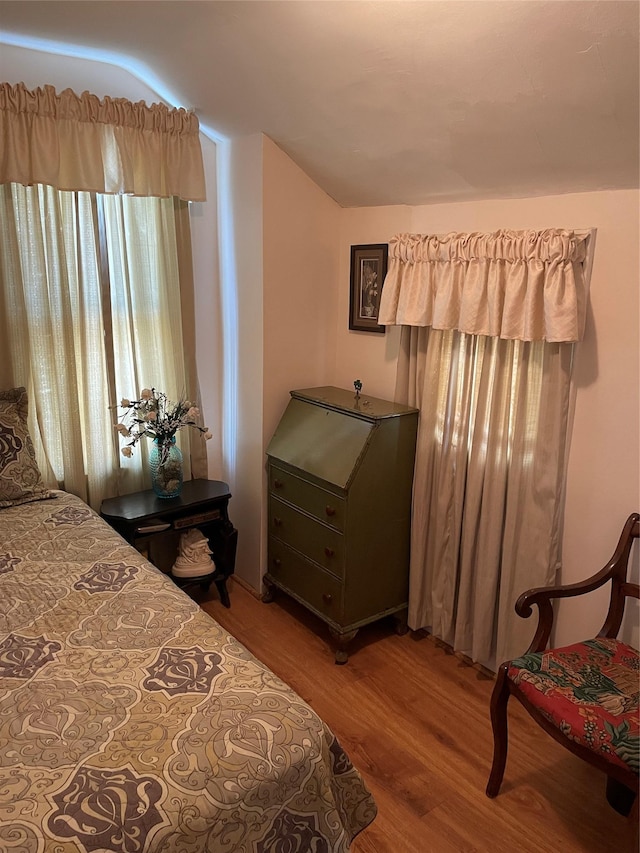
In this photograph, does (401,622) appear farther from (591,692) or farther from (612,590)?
(591,692)

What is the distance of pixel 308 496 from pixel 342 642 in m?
0.65

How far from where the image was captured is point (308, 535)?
2814 millimetres

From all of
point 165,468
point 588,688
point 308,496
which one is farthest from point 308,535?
point 588,688

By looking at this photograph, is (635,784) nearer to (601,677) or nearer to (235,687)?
(601,677)

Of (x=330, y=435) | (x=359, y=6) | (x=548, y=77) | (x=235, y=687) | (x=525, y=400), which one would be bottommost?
(x=235, y=687)

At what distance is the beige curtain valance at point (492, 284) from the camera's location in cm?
209

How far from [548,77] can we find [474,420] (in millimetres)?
1232

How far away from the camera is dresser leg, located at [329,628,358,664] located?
2688mm

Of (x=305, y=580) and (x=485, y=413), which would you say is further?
(x=305, y=580)

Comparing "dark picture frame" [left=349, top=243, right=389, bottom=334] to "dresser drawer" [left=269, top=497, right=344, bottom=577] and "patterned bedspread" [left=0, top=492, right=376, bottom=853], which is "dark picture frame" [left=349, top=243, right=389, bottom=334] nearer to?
"dresser drawer" [left=269, top=497, right=344, bottom=577]

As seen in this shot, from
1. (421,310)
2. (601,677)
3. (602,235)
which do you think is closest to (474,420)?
(421,310)

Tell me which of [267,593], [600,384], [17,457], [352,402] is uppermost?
[600,384]

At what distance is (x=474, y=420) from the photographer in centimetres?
253

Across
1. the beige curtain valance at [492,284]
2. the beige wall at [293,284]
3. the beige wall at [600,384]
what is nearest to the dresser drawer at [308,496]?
the beige wall at [293,284]
